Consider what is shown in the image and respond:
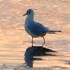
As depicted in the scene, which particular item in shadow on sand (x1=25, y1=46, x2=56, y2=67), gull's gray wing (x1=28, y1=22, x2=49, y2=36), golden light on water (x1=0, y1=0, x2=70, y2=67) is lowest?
golden light on water (x1=0, y1=0, x2=70, y2=67)

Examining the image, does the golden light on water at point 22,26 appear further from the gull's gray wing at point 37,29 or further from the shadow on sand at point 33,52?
the gull's gray wing at point 37,29

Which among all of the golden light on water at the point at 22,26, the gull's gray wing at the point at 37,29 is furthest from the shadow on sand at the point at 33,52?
the gull's gray wing at the point at 37,29

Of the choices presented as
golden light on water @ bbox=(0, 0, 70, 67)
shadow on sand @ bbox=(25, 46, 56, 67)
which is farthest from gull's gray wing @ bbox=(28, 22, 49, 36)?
golden light on water @ bbox=(0, 0, 70, 67)

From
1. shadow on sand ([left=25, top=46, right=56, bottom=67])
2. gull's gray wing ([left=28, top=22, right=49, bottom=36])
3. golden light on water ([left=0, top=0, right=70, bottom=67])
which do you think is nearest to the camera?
shadow on sand ([left=25, top=46, right=56, bottom=67])

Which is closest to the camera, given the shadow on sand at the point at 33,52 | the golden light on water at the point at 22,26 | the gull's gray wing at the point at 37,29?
the shadow on sand at the point at 33,52

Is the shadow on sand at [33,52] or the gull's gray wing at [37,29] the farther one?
the gull's gray wing at [37,29]

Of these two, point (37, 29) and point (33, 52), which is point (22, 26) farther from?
point (33, 52)

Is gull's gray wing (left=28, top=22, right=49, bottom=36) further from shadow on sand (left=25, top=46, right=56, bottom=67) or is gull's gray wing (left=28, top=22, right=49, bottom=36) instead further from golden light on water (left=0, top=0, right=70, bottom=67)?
golden light on water (left=0, top=0, right=70, bottom=67)

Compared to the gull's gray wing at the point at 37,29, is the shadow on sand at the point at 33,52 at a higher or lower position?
lower

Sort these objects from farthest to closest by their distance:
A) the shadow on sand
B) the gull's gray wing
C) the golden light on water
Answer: the golden light on water < the gull's gray wing < the shadow on sand

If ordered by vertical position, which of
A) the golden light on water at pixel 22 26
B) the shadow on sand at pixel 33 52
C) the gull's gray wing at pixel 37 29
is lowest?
the golden light on water at pixel 22 26

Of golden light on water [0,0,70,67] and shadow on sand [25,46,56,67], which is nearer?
shadow on sand [25,46,56,67]

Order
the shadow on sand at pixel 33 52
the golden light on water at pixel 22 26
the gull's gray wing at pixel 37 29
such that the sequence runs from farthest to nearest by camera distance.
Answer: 1. the golden light on water at pixel 22 26
2. the gull's gray wing at pixel 37 29
3. the shadow on sand at pixel 33 52

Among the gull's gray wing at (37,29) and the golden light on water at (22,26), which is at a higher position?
the gull's gray wing at (37,29)
